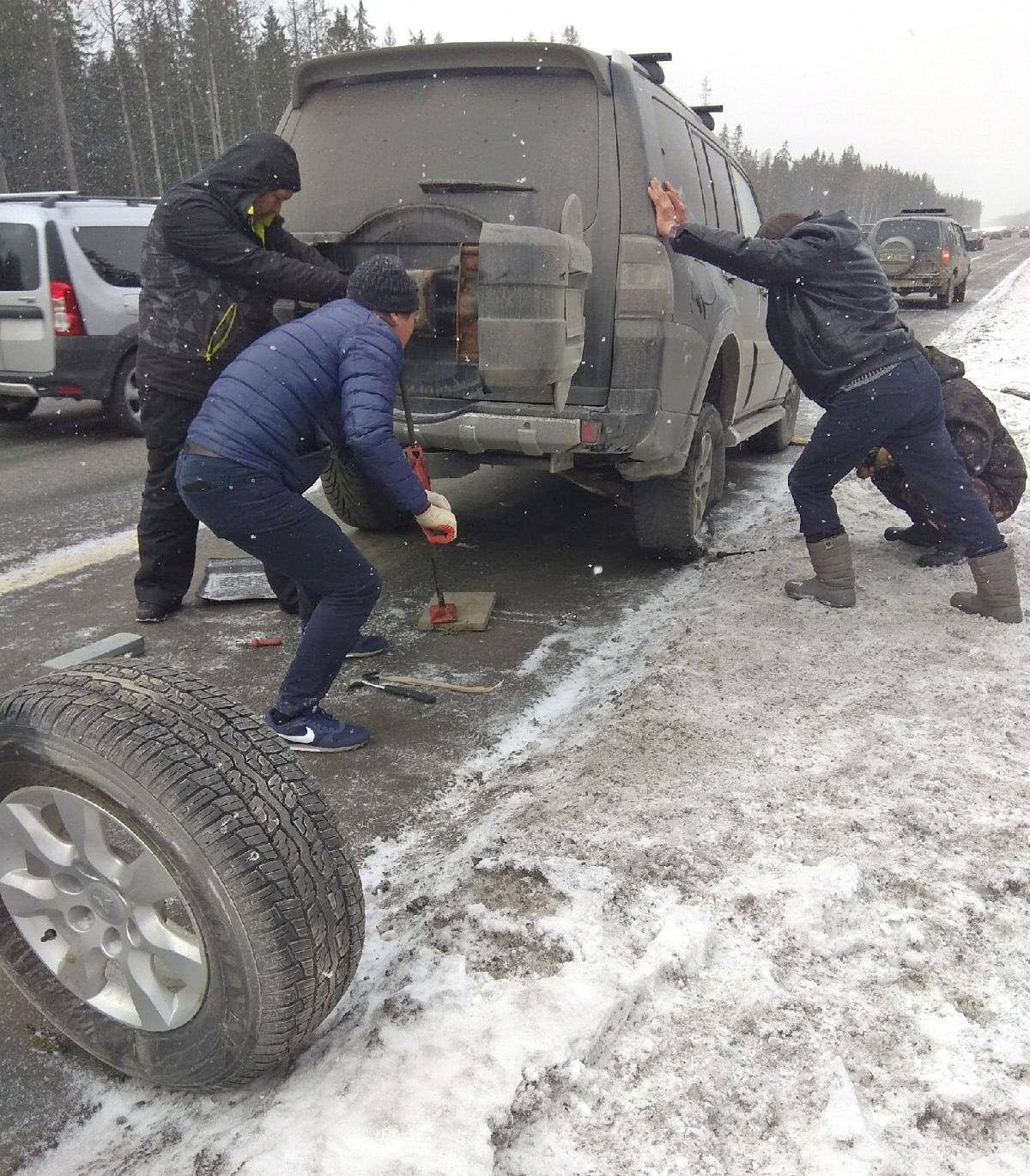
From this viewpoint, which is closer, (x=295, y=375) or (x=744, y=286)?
(x=295, y=375)

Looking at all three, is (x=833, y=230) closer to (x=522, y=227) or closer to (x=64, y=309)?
(x=522, y=227)

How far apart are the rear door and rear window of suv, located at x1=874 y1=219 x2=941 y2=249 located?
18271 millimetres

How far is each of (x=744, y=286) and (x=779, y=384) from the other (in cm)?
157

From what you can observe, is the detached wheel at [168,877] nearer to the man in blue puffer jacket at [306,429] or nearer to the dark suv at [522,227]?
the man in blue puffer jacket at [306,429]

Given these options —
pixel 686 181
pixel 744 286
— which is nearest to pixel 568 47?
pixel 686 181

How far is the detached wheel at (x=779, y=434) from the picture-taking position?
307 inches

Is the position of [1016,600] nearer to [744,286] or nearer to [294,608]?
[744,286]

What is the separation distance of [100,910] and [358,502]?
378 cm

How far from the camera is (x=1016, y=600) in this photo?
4047 mm

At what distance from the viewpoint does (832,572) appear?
14.2ft

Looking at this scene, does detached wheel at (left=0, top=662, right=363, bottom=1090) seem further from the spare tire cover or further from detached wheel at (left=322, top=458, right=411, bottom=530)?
the spare tire cover

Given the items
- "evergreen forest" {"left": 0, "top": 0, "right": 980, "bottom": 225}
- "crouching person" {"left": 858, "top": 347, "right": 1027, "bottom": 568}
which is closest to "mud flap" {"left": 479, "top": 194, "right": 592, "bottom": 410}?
"crouching person" {"left": 858, "top": 347, "right": 1027, "bottom": 568}

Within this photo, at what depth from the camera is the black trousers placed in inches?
164

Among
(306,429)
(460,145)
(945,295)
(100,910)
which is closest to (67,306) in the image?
(460,145)
